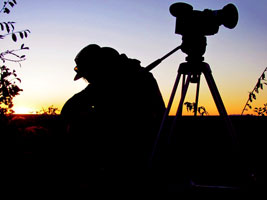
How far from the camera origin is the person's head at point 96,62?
2600 mm

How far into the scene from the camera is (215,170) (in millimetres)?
3162

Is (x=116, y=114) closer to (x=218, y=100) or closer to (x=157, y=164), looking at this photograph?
(x=157, y=164)

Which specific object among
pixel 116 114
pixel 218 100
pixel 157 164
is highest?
pixel 218 100

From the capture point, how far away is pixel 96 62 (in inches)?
106

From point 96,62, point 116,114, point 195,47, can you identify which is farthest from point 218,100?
point 96,62

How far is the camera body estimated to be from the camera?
205cm

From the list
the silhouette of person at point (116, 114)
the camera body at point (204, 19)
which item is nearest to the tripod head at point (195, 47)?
the camera body at point (204, 19)

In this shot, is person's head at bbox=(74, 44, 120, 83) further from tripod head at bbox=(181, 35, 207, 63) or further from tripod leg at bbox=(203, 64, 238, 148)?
tripod leg at bbox=(203, 64, 238, 148)

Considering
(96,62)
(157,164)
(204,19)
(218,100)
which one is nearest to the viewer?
(218,100)

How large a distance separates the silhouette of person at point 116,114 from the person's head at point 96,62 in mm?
12

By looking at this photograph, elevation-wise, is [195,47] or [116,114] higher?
[195,47]

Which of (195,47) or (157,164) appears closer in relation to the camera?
(195,47)

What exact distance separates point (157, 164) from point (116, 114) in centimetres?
72

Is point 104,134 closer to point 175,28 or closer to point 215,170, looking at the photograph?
→ point 175,28
